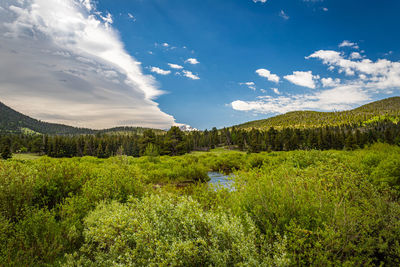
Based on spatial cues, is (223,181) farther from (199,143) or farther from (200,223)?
(199,143)

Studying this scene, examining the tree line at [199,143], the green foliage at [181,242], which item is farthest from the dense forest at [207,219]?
the tree line at [199,143]

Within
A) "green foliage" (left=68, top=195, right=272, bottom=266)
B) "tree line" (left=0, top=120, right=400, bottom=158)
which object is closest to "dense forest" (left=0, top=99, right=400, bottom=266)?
"green foliage" (left=68, top=195, right=272, bottom=266)

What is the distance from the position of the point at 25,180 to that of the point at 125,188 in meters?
4.62

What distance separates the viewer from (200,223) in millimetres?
4969

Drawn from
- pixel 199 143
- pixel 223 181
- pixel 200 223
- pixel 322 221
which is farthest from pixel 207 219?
pixel 199 143

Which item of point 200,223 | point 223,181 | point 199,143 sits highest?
point 200,223

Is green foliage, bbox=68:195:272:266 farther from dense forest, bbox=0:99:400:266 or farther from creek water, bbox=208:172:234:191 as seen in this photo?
creek water, bbox=208:172:234:191

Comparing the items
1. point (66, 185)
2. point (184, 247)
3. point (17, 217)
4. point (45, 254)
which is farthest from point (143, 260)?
Result: point (66, 185)

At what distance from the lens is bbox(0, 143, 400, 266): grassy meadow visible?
442 centimetres

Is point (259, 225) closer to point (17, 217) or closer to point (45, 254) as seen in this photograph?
point (45, 254)

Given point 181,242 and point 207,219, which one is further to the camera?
point 207,219

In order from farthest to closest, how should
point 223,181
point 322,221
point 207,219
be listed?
point 223,181, point 322,221, point 207,219

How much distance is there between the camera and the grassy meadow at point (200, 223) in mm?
4418

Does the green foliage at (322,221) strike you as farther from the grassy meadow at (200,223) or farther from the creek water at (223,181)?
the creek water at (223,181)
